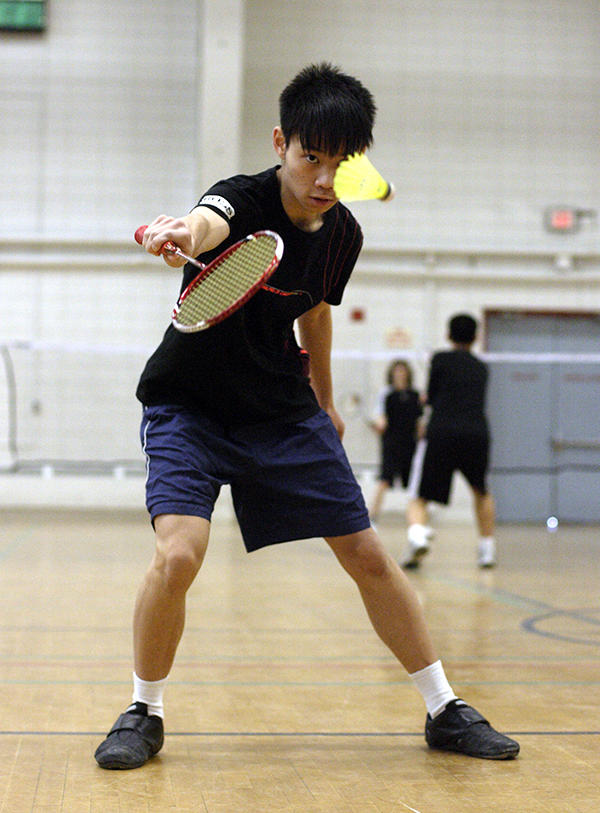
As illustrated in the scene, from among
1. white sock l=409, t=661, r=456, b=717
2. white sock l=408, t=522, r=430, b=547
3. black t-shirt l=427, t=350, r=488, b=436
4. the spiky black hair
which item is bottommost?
white sock l=408, t=522, r=430, b=547

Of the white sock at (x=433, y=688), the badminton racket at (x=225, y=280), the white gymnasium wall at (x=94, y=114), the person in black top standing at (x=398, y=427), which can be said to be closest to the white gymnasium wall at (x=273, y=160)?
the white gymnasium wall at (x=94, y=114)

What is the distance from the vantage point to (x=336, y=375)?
14.5m

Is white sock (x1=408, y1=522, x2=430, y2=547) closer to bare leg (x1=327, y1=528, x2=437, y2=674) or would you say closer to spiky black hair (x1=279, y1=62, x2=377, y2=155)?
bare leg (x1=327, y1=528, x2=437, y2=674)

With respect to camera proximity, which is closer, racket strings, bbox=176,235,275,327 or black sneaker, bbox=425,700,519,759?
racket strings, bbox=176,235,275,327

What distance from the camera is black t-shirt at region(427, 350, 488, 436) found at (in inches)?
323

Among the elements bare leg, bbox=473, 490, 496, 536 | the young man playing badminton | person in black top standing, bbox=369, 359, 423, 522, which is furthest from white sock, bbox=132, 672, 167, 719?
person in black top standing, bbox=369, 359, 423, 522

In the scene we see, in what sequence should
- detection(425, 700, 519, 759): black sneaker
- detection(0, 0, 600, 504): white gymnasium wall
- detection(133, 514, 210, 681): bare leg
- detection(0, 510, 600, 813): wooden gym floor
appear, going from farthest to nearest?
detection(0, 0, 600, 504): white gymnasium wall < detection(425, 700, 519, 759): black sneaker < detection(133, 514, 210, 681): bare leg < detection(0, 510, 600, 813): wooden gym floor

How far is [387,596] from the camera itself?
122 inches

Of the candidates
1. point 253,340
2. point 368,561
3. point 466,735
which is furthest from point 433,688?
point 253,340

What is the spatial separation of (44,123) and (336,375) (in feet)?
17.1

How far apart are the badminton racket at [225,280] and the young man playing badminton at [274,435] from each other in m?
0.13

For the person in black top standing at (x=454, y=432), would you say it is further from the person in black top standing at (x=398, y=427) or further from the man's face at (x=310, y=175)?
the man's face at (x=310, y=175)

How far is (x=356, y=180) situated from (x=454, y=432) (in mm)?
5370

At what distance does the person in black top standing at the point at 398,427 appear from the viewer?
1251 cm
